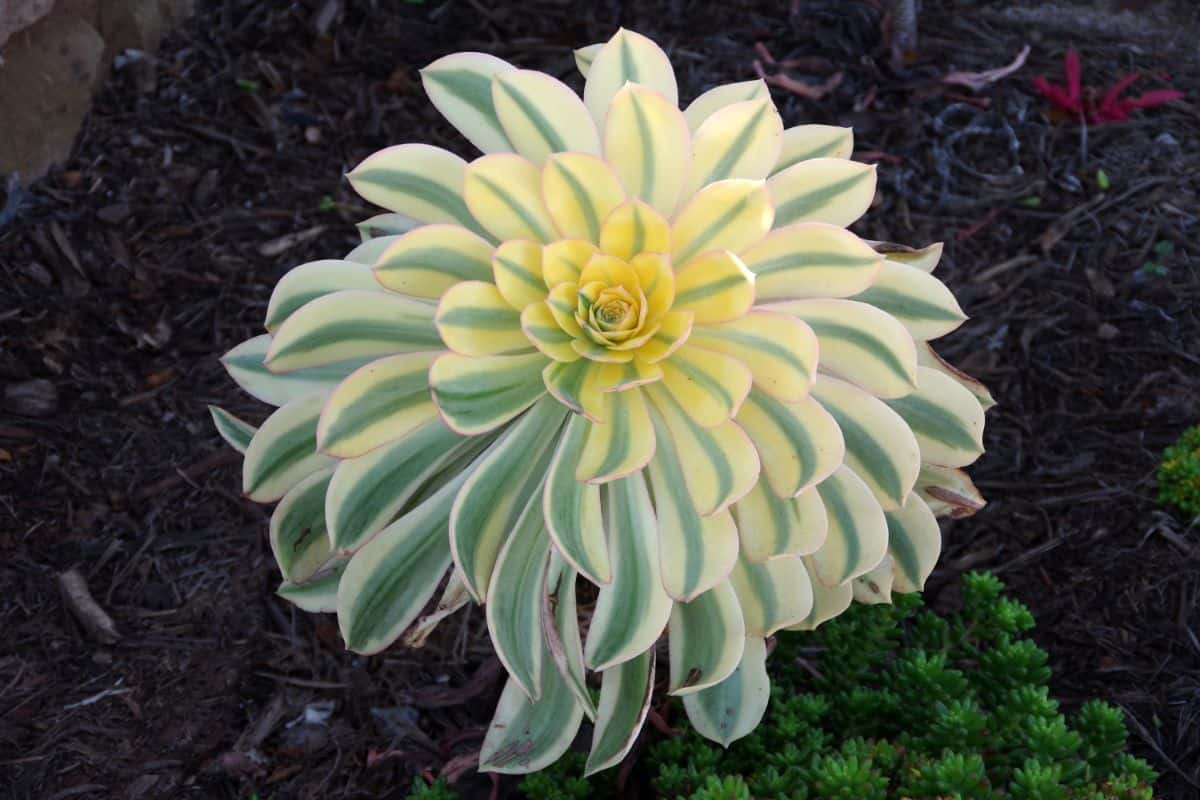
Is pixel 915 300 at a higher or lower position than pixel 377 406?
lower

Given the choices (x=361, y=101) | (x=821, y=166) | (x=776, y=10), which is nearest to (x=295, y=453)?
(x=821, y=166)

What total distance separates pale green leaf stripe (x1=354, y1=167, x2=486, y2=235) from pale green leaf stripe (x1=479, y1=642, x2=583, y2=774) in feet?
2.09

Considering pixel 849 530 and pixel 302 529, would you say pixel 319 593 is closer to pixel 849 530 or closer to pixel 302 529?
pixel 302 529

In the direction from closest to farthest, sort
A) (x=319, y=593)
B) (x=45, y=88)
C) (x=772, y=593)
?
(x=772, y=593), (x=319, y=593), (x=45, y=88)

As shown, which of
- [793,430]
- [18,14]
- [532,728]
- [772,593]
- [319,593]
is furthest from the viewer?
[18,14]

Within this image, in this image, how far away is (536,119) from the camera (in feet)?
4.54

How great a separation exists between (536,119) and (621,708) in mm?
793

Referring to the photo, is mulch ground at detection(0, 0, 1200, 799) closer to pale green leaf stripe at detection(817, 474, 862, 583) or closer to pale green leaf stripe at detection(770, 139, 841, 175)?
pale green leaf stripe at detection(817, 474, 862, 583)

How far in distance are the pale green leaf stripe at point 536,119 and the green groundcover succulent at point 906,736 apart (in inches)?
35.1

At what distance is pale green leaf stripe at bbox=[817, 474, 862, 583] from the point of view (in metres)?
1.36

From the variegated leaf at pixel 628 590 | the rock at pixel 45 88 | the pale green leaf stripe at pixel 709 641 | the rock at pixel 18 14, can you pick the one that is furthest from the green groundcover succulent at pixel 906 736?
the rock at pixel 18 14

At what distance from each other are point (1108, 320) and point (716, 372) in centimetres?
170

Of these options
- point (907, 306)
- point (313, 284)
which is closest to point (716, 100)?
point (907, 306)

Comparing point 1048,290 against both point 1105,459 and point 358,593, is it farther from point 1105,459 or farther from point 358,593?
point 358,593
